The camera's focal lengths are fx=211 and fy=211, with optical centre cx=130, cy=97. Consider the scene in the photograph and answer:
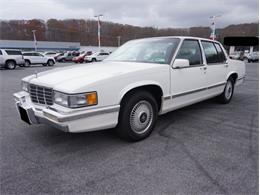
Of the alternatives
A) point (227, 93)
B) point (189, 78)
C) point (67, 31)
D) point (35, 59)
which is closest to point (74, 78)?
point (189, 78)

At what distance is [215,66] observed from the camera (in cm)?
454

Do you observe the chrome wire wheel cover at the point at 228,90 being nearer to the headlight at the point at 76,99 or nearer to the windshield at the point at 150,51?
the windshield at the point at 150,51

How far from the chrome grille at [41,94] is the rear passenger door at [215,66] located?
3051 mm

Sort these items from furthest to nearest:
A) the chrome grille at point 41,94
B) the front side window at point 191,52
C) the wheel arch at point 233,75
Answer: the wheel arch at point 233,75, the front side window at point 191,52, the chrome grille at point 41,94

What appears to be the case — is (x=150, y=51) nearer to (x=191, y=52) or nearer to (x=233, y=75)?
(x=191, y=52)

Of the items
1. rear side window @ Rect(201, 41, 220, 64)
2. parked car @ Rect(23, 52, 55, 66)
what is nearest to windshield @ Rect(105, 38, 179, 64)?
rear side window @ Rect(201, 41, 220, 64)

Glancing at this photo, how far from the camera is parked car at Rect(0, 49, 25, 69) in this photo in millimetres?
17422

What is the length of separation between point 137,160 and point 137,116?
2.30 feet

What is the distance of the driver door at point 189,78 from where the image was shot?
11.8ft

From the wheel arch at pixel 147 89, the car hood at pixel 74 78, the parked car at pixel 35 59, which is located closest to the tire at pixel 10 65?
the parked car at pixel 35 59

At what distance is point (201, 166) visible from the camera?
8.38 feet

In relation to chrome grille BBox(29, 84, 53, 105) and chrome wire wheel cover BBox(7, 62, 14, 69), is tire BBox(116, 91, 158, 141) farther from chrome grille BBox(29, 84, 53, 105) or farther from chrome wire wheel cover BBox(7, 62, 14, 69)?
chrome wire wheel cover BBox(7, 62, 14, 69)

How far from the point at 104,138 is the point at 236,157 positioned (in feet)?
6.23

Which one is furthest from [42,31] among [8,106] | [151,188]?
[151,188]
